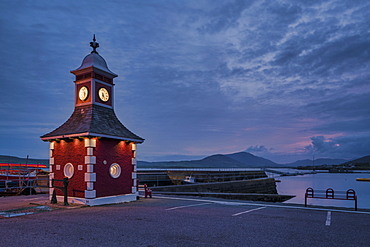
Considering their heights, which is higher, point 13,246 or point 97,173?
point 97,173

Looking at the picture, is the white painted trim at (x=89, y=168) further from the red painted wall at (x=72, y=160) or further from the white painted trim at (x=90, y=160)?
the red painted wall at (x=72, y=160)

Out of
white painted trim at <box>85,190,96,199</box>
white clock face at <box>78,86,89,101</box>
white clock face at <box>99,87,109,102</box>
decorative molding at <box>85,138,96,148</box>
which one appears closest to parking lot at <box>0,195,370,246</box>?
white painted trim at <box>85,190,96,199</box>

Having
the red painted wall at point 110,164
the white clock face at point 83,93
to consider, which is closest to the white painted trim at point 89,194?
the red painted wall at point 110,164

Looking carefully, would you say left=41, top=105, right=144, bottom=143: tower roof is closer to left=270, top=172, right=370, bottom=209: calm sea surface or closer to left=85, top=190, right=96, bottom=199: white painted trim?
left=85, top=190, right=96, bottom=199: white painted trim

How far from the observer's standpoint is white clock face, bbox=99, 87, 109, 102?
621 inches

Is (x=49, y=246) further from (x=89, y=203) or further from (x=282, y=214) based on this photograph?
(x=282, y=214)

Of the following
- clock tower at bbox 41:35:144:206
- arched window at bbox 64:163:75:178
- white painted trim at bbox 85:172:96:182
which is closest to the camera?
white painted trim at bbox 85:172:96:182

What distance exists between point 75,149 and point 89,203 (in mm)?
2806

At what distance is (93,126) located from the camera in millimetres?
13930

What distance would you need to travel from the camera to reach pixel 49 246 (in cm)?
662

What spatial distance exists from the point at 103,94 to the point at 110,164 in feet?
13.4

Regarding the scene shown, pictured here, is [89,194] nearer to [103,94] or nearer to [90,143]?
[90,143]

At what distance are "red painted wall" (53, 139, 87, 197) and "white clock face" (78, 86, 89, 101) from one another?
102 inches

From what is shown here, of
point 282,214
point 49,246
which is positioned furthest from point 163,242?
point 282,214
